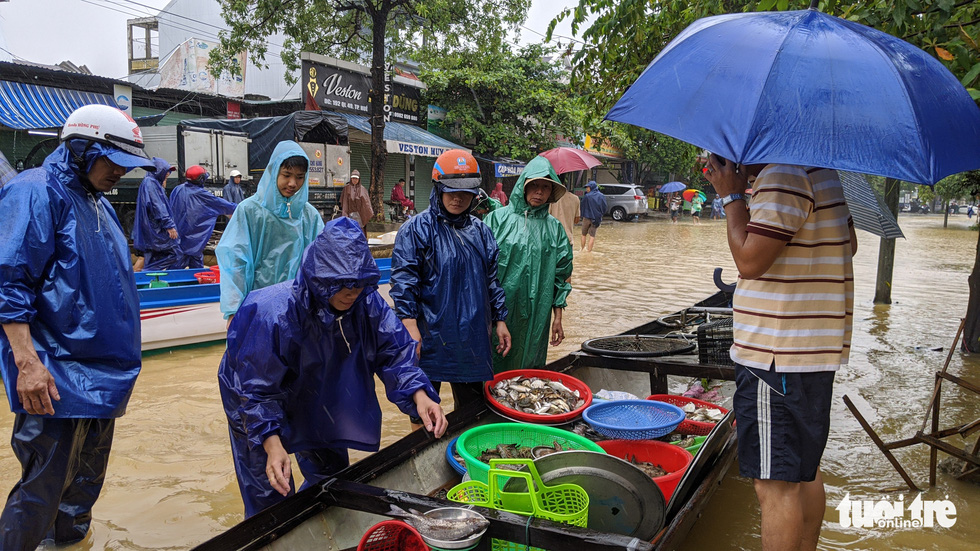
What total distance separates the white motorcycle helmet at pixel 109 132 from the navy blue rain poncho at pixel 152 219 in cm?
514

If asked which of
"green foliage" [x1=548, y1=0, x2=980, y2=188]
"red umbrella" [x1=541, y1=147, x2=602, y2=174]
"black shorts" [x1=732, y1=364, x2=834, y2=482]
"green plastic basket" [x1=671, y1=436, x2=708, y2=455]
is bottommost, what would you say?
"green plastic basket" [x1=671, y1=436, x2=708, y2=455]

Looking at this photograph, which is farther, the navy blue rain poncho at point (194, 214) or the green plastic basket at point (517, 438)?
the navy blue rain poncho at point (194, 214)

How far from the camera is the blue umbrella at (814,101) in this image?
2.04 meters

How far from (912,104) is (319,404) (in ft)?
7.81

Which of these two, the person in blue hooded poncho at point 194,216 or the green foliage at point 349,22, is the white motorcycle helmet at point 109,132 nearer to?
the person in blue hooded poncho at point 194,216

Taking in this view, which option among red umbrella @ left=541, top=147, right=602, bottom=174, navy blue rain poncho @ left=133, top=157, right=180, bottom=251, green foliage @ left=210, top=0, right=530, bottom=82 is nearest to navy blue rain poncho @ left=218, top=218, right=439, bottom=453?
navy blue rain poncho @ left=133, top=157, right=180, bottom=251

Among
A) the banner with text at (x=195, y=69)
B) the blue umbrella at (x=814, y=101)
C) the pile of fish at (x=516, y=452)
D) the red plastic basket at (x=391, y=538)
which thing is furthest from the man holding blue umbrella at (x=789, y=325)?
the banner with text at (x=195, y=69)

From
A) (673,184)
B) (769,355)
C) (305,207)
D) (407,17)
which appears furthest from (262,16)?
(673,184)

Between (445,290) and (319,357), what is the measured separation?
132 centimetres

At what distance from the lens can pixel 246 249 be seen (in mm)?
3492

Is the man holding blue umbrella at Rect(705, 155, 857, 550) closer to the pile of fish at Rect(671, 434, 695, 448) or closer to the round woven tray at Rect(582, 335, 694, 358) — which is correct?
the pile of fish at Rect(671, 434, 695, 448)

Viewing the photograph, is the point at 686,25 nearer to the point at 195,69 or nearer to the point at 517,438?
the point at 517,438

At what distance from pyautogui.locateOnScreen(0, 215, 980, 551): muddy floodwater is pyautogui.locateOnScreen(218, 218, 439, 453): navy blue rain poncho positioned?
1.57 metres

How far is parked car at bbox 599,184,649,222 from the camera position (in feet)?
95.3
